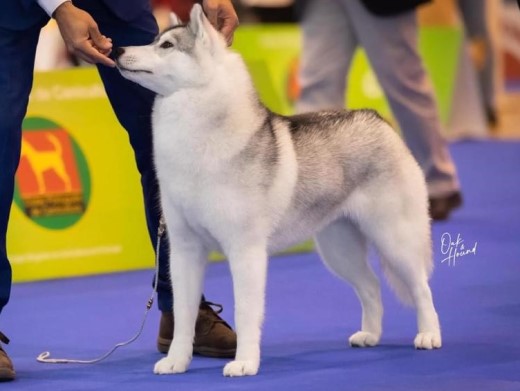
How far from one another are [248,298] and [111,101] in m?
0.90

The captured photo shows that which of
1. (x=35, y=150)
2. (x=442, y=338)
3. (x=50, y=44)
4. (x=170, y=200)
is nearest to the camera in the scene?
(x=170, y=200)

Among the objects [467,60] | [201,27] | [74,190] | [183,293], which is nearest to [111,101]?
[201,27]

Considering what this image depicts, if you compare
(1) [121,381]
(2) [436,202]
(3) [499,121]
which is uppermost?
(1) [121,381]

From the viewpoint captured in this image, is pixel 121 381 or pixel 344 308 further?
pixel 344 308

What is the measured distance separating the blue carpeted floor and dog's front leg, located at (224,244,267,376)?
0.06m

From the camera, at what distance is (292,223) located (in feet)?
11.4

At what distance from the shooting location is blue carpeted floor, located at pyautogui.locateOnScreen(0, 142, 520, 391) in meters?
3.30

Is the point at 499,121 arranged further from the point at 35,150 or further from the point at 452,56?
the point at 35,150

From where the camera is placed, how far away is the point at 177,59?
3256 millimetres

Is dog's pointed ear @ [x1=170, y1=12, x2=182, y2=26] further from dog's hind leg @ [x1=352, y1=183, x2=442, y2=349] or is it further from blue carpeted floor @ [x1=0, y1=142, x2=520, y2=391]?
blue carpeted floor @ [x1=0, y1=142, x2=520, y2=391]

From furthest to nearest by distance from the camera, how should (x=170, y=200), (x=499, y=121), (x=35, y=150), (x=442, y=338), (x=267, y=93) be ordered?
(x=499, y=121), (x=267, y=93), (x=35, y=150), (x=442, y=338), (x=170, y=200)

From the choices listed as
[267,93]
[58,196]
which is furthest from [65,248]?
[267,93]

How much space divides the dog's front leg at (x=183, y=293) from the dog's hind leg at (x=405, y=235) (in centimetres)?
57

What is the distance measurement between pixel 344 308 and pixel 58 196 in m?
1.65
